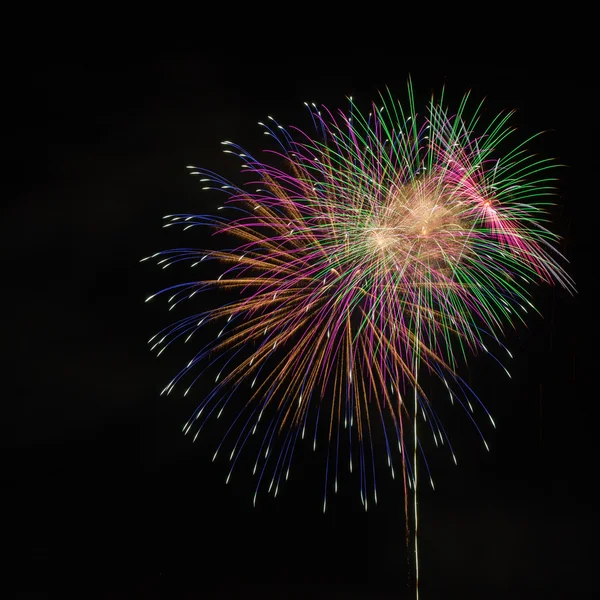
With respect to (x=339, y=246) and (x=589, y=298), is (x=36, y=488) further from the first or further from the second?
(x=589, y=298)

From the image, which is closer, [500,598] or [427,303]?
[427,303]

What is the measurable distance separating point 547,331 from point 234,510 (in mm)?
12880

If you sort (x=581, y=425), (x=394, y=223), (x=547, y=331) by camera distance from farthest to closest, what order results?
(x=581, y=425) < (x=547, y=331) < (x=394, y=223)

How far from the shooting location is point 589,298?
10.7 metres

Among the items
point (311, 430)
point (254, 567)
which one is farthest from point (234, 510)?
point (311, 430)

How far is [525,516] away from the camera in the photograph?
1509cm

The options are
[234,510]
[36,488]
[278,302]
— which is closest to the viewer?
[278,302]

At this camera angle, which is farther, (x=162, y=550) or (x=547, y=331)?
(x=162, y=550)

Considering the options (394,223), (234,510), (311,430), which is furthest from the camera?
(234,510)

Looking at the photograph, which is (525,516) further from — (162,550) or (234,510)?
(162,550)

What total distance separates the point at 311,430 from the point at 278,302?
738 cm

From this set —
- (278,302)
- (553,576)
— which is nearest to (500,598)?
(553,576)

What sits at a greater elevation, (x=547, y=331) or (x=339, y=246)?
(x=547, y=331)

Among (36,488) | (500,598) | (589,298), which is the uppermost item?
(589,298)
